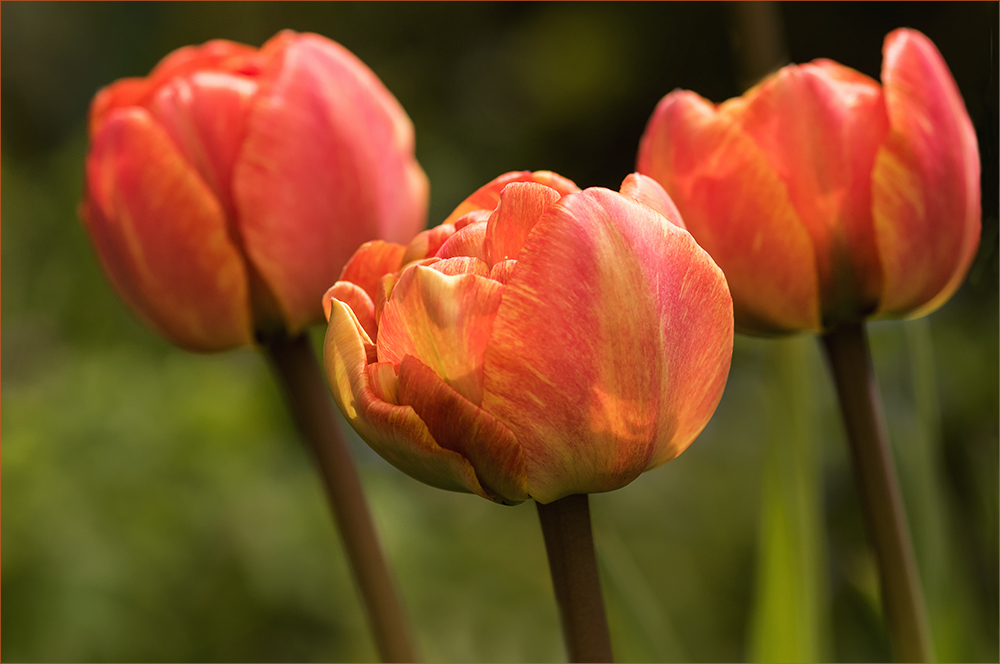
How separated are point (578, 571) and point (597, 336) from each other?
2.0 inches

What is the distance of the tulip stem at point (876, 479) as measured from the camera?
25 cm

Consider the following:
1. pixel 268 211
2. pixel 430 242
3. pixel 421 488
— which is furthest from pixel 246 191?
pixel 421 488

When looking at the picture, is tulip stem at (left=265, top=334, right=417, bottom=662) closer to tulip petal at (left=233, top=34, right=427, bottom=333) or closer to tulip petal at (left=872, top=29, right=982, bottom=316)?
tulip petal at (left=233, top=34, right=427, bottom=333)

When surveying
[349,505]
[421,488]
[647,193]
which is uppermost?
[647,193]

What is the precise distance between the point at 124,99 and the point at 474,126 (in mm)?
975

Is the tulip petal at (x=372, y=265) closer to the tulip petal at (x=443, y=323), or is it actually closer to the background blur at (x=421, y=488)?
the tulip petal at (x=443, y=323)

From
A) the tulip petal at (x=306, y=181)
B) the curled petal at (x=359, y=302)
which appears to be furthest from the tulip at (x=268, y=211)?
the curled petal at (x=359, y=302)

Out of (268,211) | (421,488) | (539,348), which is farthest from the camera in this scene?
(421,488)

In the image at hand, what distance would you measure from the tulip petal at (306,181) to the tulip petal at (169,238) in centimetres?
1

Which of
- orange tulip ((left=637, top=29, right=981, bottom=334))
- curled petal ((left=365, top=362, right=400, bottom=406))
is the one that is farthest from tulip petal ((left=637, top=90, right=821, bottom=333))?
curled petal ((left=365, top=362, right=400, bottom=406))

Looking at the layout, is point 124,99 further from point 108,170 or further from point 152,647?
point 152,647

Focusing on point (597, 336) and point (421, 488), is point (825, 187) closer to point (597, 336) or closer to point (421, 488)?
point (597, 336)

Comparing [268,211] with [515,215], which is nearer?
[515,215]

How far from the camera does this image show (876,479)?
0.83 ft
